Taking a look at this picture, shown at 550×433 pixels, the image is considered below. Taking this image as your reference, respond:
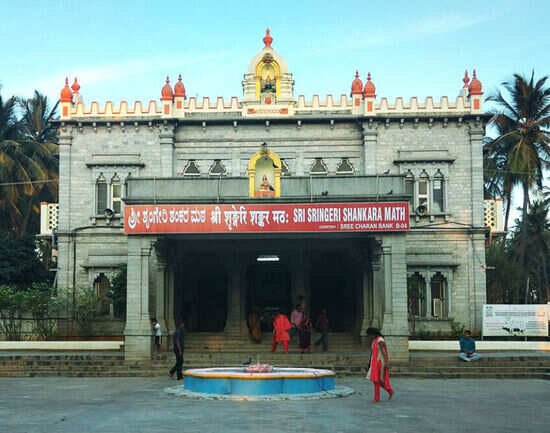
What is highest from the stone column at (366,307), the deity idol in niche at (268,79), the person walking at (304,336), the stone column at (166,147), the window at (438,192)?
the deity idol in niche at (268,79)

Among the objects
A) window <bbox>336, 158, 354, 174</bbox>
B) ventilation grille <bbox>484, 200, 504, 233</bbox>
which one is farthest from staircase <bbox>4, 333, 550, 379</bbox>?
window <bbox>336, 158, 354, 174</bbox>

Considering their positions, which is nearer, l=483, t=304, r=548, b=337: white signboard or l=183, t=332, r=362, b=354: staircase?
l=183, t=332, r=362, b=354: staircase

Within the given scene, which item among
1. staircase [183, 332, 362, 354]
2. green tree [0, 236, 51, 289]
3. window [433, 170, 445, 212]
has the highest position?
window [433, 170, 445, 212]

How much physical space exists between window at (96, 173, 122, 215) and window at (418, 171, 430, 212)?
37.5 ft

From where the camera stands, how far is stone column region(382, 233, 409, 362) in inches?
826

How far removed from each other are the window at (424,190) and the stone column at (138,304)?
12091mm

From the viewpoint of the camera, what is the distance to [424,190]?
29.6m

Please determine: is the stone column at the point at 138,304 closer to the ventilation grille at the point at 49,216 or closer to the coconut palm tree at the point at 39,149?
the ventilation grille at the point at 49,216

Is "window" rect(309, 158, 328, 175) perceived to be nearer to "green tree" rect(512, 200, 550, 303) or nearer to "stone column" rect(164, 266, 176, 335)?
"stone column" rect(164, 266, 176, 335)

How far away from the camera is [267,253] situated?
1103 inches

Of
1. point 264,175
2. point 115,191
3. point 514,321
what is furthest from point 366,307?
point 115,191

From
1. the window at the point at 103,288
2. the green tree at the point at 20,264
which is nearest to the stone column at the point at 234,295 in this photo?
the window at the point at 103,288

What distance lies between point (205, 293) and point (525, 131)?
62.0ft

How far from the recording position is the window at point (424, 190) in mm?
29453
